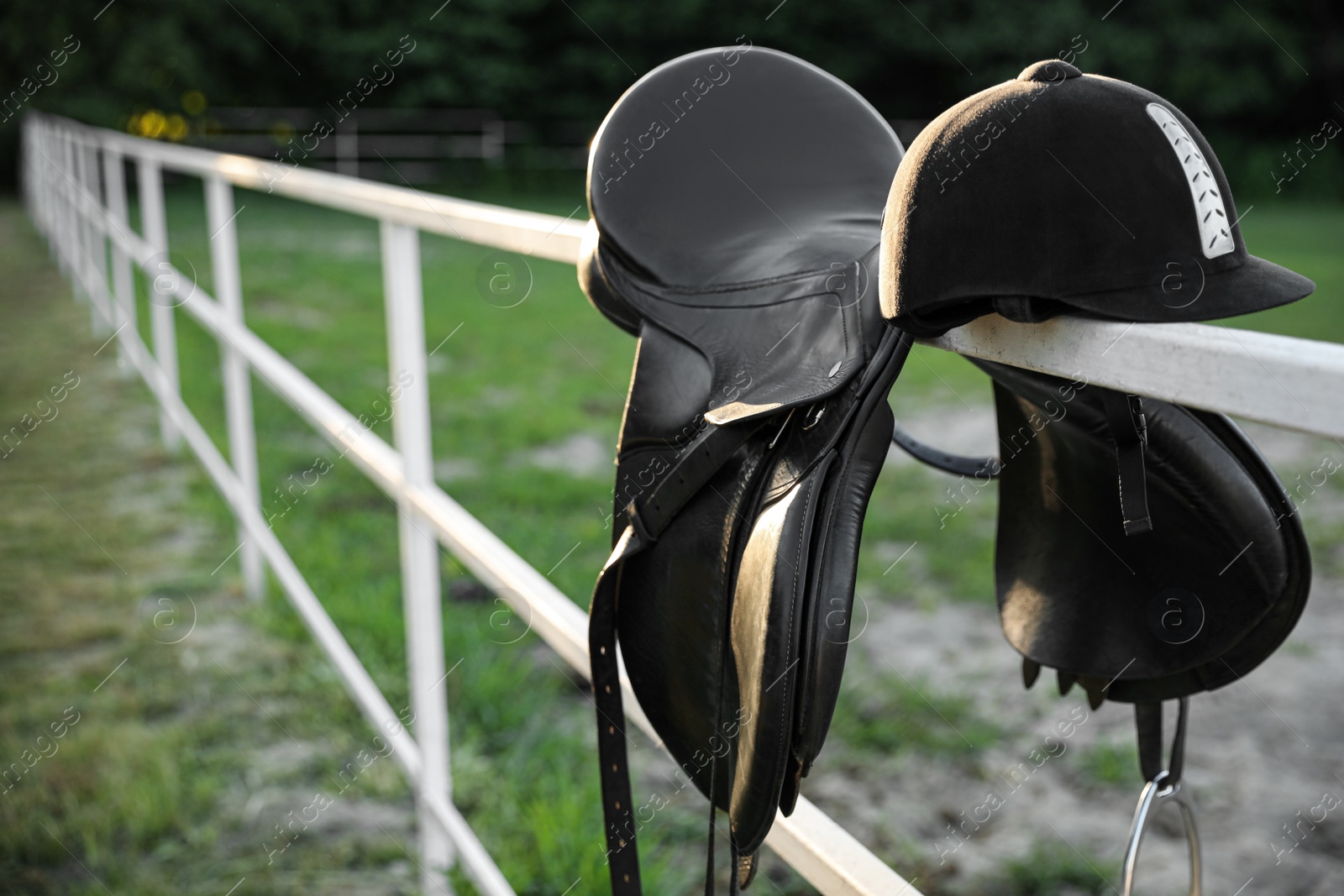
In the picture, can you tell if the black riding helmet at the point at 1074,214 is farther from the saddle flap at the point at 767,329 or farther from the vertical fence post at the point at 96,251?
the vertical fence post at the point at 96,251

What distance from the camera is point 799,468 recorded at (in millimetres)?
645

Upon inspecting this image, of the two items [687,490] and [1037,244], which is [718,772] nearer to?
[687,490]

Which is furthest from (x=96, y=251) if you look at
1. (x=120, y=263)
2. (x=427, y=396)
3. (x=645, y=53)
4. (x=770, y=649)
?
(x=645, y=53)

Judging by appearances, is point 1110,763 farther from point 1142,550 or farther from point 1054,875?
point 1142,550

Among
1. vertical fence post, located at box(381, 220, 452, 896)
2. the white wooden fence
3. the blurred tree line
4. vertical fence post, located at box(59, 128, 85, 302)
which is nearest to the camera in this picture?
the white wooden fence

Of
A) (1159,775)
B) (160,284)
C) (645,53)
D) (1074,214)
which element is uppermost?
(1074,214)

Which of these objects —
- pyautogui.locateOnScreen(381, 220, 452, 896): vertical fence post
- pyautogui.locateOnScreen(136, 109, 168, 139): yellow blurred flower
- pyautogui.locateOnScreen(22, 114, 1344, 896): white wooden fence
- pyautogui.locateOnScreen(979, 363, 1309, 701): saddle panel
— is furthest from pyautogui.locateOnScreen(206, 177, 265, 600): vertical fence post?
pyautogui.locateOnScreen(136, 109, 168, 139): yellow blurred flower

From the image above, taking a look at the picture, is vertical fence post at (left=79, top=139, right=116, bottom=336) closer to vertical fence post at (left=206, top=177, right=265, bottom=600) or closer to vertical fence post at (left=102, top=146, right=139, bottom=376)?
vertical fence post at (left=102, top=146, right=139, bottom=376)

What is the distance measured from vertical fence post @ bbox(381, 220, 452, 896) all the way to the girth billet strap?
0.71 meters

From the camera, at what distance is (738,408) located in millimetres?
687

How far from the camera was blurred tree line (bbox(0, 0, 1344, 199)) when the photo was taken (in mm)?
14180

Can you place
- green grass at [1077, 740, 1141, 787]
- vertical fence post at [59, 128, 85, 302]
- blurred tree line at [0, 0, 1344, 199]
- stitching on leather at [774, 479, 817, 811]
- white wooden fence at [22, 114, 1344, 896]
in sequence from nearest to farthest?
white wooden fence at [22, 114, 1344, 896], stitching on leather at [774, 479, 817, 811], green grass at [1077, 740, 1141, 787], vertical fence post at [59, 128, 85, 302], blurred tree line at [0, 0, 1344, 199]

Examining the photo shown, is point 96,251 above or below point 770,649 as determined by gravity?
below

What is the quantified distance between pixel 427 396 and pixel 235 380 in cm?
111
